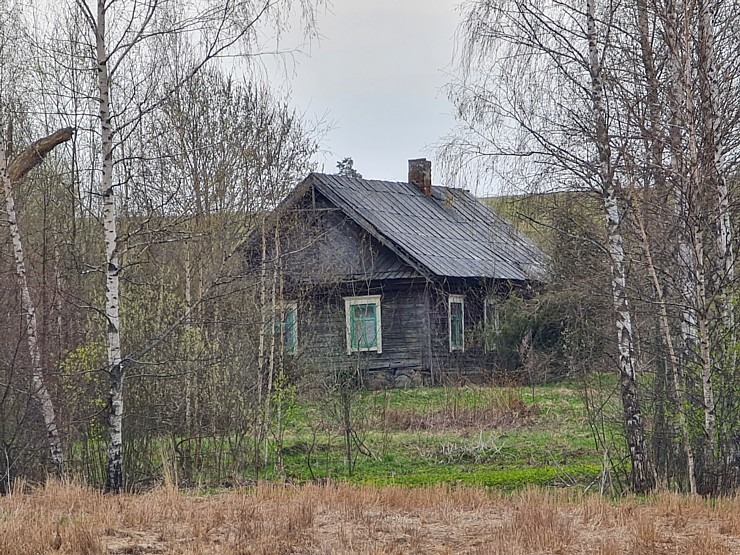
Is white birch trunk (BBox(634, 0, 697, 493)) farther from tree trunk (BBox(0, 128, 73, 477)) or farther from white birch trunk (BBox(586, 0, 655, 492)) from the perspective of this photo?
tree trunk (BBox(0, 128, 73, 477))

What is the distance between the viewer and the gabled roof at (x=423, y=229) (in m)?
25.8

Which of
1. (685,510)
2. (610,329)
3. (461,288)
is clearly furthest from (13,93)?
(461,288)

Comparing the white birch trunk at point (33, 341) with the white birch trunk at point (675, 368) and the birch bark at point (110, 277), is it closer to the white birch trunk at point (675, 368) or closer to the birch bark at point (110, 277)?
the birch bark at point (110, 277)

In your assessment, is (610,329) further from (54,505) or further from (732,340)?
(54,505)

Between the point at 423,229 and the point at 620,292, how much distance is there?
18.5 meters

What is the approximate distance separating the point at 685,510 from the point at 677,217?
3.05 m

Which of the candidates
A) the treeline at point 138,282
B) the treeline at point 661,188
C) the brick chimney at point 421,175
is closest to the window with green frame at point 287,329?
the treeline at point 138,282

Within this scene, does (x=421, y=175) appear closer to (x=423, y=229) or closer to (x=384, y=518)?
(x=423, y=229)

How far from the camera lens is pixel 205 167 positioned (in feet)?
54.0

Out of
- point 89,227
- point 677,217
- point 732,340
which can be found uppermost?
point 89,227

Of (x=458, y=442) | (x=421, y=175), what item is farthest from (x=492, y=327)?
(x=458, y=442)

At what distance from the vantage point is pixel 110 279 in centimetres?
1041

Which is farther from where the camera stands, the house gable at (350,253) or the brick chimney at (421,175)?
the brick chimney at (421,175)

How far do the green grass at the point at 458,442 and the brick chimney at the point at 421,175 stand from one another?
45.2 ft
